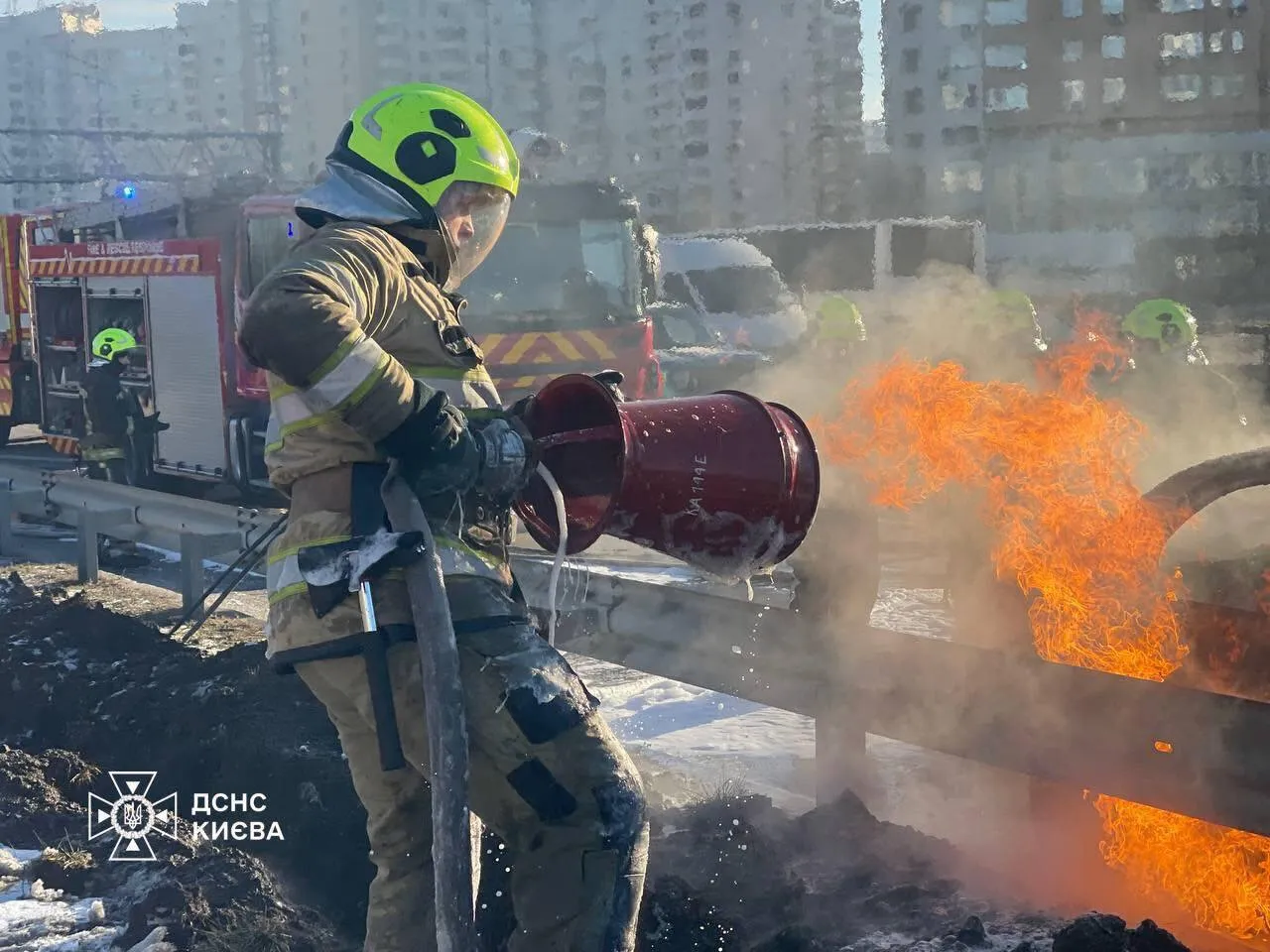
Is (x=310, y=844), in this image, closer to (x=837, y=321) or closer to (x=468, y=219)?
(x=468, y=219)

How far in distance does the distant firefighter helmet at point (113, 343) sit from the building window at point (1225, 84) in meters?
65.0

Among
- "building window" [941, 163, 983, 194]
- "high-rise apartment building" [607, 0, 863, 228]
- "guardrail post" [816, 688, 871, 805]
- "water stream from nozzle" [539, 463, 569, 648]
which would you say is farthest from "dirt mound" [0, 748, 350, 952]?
"high-rise apartment building" [607, 0, 863, 228]

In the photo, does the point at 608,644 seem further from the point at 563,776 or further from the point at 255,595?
the point at 255,595

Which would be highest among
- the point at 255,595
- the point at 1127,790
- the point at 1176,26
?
the point at 1176,26

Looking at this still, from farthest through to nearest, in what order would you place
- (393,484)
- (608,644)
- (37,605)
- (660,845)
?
(37,605)
(608,644)
(660,845)
(393,484)

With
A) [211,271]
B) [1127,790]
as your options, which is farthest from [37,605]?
[1127,790]

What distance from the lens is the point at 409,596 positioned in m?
2.76

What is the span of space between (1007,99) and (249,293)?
214ft

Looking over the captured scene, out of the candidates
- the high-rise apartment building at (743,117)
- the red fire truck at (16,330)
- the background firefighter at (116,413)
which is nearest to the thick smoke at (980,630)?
the background firefighter at (116,413)

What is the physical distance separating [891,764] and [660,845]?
1260 millimetres

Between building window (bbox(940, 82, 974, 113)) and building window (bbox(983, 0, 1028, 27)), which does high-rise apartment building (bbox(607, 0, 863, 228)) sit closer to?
building window (bbox(940, 82, 974, 113))

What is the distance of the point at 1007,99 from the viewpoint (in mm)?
69688

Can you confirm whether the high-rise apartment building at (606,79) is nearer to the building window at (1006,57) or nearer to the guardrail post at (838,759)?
the building window at (1006,57)

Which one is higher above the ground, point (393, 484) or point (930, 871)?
point (393, 484)
